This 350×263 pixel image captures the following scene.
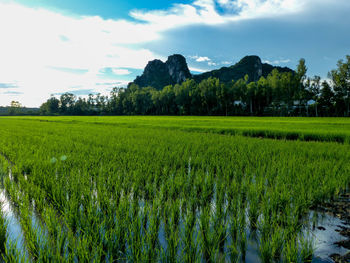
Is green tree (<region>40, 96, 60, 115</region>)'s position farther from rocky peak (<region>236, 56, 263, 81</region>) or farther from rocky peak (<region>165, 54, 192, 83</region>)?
rocky peak (<region>236, 56, 263, 81</region>)

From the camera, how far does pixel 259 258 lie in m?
2.49

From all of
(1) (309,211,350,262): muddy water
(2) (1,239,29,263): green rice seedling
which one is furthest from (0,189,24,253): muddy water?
(1) (309,211,350,262): muddy water

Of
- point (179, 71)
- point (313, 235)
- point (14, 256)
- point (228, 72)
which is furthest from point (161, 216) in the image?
point (179, 71)

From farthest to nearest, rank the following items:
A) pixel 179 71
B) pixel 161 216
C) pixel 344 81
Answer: pixel 179 71 → pixel 344 81 → pixel 161 216

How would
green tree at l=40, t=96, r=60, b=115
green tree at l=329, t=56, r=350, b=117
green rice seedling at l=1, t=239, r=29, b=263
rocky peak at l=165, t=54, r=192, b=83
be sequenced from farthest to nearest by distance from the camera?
1. rocky peak at l=165, t=54, r=192, b=83
2. green tree at l=40, t=96, r=60, b=115
3. green tree at l=329, t=56, r=350, b=117
4. green rice seedling at l=1, t=239, r=29, b=263

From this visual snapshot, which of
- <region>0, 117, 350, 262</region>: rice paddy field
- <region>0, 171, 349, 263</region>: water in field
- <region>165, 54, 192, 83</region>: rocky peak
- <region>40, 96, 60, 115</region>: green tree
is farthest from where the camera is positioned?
<region>165, 54, 192, 83</region>: rocky peak

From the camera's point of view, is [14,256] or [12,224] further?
[12,224]

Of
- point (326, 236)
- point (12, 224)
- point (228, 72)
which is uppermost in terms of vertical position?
point (228, 72)

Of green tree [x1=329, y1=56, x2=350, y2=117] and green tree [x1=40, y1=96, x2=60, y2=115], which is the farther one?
green tree [x1=40, y1=96, x2=60, y2=115]

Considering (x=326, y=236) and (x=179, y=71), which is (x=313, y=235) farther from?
(x=179, y=71)

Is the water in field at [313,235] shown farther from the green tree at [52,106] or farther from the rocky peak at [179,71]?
the rocky peak at [179,71]

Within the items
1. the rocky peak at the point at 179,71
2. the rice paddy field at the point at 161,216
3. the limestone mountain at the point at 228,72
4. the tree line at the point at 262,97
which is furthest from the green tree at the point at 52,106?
the rice paddy field at the point at 161,216

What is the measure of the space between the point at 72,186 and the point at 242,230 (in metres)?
3.00

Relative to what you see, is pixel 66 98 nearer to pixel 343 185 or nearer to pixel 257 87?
pixel 257 87
